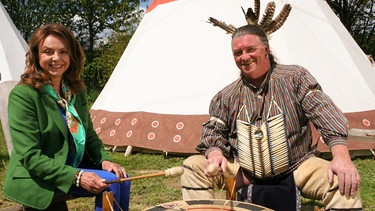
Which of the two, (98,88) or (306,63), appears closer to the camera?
(306,63)

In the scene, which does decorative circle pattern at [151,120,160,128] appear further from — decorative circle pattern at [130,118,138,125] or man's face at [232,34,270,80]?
man's face at [232,34,270,80]

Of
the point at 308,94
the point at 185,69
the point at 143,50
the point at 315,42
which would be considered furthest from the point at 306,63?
Answer: the point at 308,94

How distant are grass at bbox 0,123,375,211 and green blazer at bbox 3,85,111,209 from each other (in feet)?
5.41

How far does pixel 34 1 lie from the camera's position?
91.3 ft

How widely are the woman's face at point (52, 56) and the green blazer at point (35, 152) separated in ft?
0.50

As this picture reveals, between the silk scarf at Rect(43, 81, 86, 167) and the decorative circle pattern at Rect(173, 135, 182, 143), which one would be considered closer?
the silk scarf at Rect(43, 81, 86, 167)

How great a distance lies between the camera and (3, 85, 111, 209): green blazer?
2246 mm

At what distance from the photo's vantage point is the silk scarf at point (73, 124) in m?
2.41

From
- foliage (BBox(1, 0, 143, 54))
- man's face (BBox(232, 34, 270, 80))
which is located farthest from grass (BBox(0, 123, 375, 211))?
foliage (BBox(1, 0, 143, 54))

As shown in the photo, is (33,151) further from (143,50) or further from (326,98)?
(143,50)

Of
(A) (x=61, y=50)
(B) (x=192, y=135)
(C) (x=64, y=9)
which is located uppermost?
(C) (x=64, y=9)

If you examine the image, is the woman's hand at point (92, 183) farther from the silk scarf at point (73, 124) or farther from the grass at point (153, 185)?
the grass at point (153, 185)

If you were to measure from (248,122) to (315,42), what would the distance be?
143 inches

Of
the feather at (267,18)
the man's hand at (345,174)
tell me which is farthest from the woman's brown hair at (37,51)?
the man's hand at (345,174)
